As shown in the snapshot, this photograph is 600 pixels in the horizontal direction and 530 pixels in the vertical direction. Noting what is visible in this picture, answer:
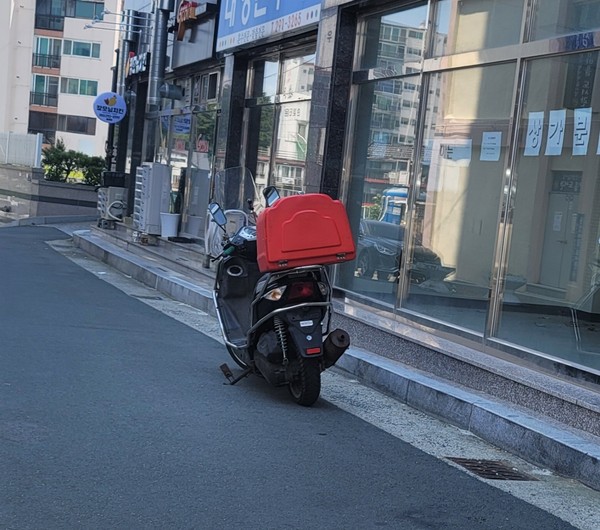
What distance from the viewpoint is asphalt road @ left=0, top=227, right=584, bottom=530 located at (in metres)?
4.39

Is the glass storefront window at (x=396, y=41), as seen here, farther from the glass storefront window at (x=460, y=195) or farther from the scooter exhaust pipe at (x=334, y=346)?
the scooter exhaust pipe at (x=334, y=346)

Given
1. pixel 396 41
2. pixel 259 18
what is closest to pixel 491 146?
pixel 396 41

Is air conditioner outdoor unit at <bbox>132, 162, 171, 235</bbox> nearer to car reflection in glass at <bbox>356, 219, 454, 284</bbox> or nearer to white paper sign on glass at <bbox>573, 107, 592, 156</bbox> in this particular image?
car reflection in glass at <bbox>356, 219, 454, 284</bbox>

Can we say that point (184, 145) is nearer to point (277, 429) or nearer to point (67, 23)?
point (277, 429)

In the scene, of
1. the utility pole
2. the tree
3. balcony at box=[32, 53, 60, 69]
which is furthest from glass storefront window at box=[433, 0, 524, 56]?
balcony at box=[32, 53, 60, 69]

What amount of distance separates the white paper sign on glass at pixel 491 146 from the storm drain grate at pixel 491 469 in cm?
361

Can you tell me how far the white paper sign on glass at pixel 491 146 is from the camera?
27.8 ft

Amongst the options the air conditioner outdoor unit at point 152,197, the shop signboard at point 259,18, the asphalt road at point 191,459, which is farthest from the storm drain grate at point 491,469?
the air conditioner outdoor unit at point 152,197

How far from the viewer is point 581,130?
7.62 meters

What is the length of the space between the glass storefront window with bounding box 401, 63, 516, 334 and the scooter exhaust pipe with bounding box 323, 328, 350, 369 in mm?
2017

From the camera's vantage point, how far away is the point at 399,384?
7594mm

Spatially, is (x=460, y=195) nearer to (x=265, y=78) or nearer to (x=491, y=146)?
(x=491, y=146)

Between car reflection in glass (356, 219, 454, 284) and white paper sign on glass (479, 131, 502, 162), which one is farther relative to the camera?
car reflection in glass (356, 219, 454, 284)

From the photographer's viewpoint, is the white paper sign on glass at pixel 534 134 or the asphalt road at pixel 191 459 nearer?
the asphalt road at pixel 191 459
